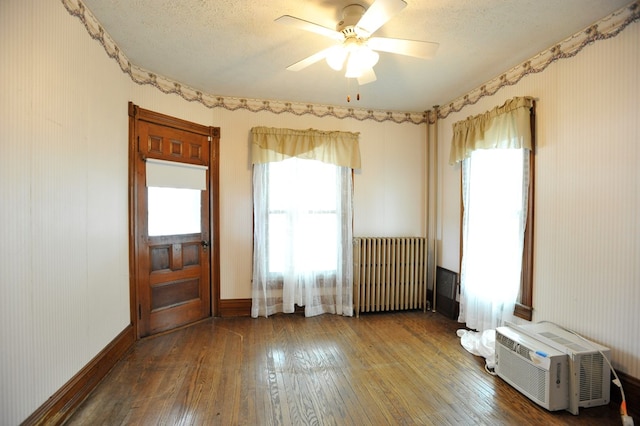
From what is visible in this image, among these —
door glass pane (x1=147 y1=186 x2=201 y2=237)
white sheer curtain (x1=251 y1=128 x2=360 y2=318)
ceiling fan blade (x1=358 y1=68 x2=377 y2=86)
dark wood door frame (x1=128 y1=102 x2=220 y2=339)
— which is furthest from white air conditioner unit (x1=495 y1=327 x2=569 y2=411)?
door glass pane (x1=147 y1=186 x2=201 y2=237)

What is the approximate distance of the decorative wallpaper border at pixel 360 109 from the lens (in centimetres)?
191

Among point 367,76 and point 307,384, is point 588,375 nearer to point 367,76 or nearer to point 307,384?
point 307,384

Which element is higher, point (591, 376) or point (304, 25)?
point (304, 25)

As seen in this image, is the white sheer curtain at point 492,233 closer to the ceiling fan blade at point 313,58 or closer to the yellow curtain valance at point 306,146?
the yellow curtain valance at point 306,146

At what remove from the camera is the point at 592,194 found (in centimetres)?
206

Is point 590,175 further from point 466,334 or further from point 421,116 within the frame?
point 421,116

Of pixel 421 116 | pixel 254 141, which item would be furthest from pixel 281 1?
pixel 421 116

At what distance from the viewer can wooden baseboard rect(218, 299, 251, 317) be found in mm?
3441

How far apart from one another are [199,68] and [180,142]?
0.80m

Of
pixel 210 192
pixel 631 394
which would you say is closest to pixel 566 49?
pixel 631 394

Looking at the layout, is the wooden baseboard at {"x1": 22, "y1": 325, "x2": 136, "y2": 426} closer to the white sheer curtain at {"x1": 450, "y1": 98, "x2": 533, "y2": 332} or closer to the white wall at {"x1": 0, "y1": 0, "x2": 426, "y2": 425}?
the white wall at {"x1": 0, "y1": 0, "x2": 426, "y2": 425}

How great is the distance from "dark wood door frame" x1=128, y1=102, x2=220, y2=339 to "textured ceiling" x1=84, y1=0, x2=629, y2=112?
43cm

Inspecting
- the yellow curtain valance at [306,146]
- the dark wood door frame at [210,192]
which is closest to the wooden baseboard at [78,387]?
the dark wood door frame at [210,192]

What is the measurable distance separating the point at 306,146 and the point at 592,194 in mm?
2648
